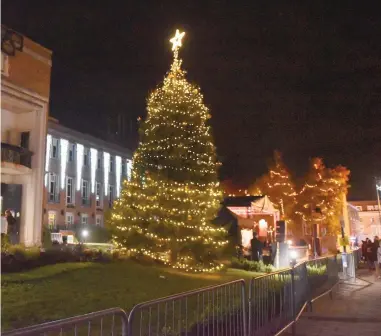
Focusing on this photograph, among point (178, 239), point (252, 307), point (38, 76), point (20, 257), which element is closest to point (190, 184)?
point (178, 239)

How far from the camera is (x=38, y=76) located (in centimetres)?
2017

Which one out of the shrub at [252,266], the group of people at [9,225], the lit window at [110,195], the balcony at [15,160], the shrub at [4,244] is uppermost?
the lit window at [110,195]

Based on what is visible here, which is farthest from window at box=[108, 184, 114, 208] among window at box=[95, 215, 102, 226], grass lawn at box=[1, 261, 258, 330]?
grass lawn at box=[1, 261, 258, 330]

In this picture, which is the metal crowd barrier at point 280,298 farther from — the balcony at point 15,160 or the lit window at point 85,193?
the lit window at point 85,193

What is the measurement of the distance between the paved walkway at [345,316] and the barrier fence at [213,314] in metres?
0.35

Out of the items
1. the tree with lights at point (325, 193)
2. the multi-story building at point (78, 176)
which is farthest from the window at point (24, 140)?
the tree with lights at point (325, 193)

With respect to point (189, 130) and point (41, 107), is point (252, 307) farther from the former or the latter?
point (41, 107)

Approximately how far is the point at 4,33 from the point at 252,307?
15.6 m

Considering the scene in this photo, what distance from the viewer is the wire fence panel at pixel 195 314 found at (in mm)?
4449

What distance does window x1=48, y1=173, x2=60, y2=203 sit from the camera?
137 ft

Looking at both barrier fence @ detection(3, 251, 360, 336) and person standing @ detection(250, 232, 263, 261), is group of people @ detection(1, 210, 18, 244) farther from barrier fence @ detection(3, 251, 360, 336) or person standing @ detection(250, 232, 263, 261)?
barrier fence @ detection(3, 251, 360, 336)

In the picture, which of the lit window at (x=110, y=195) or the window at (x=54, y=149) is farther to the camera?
the lit window at (x=110, y=195)

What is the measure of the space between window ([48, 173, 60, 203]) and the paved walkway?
31.5 meters

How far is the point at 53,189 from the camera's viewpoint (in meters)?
42.2
